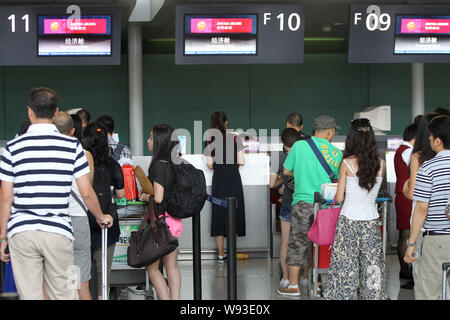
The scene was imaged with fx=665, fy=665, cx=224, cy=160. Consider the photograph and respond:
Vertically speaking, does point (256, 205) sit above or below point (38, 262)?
below

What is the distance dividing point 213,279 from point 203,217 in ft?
3.62

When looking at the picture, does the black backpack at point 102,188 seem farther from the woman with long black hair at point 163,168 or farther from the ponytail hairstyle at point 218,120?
the ponytail hairstyle at point 218,120

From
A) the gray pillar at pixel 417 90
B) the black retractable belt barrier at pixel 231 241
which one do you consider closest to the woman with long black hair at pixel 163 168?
the black retractable belt barrier at pixel 231 241

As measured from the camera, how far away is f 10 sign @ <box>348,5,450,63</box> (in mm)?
7430

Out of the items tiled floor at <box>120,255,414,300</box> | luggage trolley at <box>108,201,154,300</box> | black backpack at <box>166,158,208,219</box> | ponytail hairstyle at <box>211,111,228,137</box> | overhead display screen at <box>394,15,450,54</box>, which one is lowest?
tiled floor at <box>120,255,414,300</box>

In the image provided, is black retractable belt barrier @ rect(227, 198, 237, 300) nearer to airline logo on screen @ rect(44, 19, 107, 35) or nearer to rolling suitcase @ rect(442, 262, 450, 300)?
rolling suitcase @ rect(442, 262, 450, 300)

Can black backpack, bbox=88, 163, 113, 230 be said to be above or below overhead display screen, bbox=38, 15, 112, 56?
below

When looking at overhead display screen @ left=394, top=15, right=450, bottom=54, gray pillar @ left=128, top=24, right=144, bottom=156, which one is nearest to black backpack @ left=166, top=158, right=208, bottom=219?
overhead display screen @ left=394, top=15, right=450, bottom=54

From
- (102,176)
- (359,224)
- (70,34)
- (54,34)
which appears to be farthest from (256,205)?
(102,176)

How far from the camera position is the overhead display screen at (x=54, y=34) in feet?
23.6

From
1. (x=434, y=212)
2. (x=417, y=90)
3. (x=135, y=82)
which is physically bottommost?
(x=434, y=212)

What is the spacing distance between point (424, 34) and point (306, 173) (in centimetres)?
323

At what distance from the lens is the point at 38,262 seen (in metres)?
3.31

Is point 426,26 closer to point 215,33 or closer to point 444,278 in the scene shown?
point 215,33
